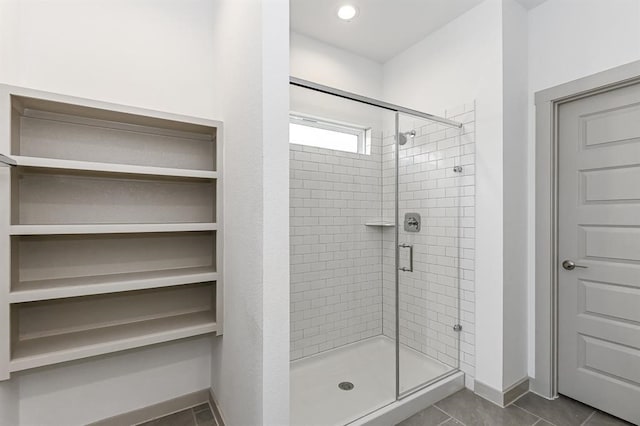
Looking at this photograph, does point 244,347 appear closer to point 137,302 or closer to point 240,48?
point 137,302

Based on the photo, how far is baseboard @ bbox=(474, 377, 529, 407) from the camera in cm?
200

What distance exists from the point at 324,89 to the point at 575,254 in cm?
198

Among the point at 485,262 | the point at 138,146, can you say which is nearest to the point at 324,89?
the point at 138,146

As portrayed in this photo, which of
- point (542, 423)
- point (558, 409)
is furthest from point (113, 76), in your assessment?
point (558, 409)

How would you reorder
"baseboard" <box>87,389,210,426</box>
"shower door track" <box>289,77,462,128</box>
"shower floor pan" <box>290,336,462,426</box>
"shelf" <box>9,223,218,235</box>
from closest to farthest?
1. "shelf" <box>9,223,218,235</box>
2. "shower door track" <box>289,77,462,128</box>
3. "baseboard" <box>87,389,210,426</box>
4. "shower floor pan" <box>290,336,462,426</box>

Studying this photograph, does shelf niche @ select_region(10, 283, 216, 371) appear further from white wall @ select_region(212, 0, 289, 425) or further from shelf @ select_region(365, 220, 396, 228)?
shelf @ select_region(365, 220, 396, 228)

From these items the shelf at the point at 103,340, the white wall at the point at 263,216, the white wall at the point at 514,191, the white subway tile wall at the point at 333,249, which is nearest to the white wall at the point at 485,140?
the white wall at the point at 514,191

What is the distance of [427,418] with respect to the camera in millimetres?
1876

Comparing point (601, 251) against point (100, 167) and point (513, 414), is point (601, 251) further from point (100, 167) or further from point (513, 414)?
point (100, 167)

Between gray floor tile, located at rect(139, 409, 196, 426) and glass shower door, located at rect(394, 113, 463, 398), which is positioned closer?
gray floor tile, located at rect(139, 409, 196, 426)

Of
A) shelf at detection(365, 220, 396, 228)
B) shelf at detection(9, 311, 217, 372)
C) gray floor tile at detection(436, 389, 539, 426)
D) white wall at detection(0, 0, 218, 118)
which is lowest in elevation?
gray floor tile at detection(436, 389, 539, 426)

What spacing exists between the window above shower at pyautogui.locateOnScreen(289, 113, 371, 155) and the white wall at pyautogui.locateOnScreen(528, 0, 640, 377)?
1277mm

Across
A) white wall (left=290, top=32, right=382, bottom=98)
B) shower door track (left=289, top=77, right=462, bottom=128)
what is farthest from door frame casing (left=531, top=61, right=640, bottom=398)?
white wall (left=290, top=32, right=382, bottom=98)

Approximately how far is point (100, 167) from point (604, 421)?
10.5ft
